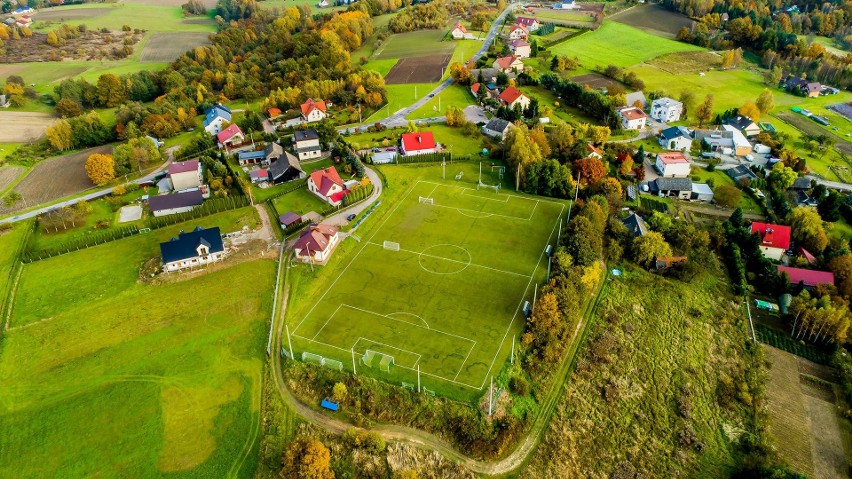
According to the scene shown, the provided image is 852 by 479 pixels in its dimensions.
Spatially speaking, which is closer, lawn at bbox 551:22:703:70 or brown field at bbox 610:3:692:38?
lawn at bbox 551:22:703:70

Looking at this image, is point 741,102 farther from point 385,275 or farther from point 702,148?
point 385,275

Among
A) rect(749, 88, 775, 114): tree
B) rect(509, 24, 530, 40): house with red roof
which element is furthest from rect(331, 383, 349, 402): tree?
rect(509, 24, 530, 40): house with red roof

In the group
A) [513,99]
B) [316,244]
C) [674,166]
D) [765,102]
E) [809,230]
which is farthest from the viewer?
[513,99]

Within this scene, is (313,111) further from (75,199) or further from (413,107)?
(75,199)

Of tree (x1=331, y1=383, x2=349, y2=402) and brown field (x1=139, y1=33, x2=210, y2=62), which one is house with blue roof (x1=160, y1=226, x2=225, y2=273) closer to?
tree (x1=331, y1=383, x2=349, y2=402)

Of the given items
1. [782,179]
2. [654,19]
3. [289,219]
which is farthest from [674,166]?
[654,19]

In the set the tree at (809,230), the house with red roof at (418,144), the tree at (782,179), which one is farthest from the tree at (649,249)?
the house with red roof at (418,144)
